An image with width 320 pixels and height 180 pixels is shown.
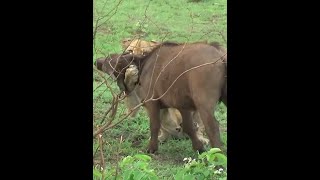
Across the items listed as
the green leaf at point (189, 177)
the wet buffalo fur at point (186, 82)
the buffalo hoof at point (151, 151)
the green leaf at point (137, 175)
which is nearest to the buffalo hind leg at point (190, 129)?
the wet buffalo fur at point (186, 82)

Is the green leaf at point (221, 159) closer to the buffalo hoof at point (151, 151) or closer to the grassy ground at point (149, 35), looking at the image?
the grassy ground at point (149, 35)

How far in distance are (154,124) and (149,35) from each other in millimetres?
2700

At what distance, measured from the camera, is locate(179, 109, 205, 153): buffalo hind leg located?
20.9 ft

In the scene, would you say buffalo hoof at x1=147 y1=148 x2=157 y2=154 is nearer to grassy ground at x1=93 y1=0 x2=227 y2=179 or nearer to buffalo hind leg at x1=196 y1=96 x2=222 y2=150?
grassy ground at x1=93 y1=0 x2=227 y2=179

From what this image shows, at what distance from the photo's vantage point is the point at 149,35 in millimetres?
8914

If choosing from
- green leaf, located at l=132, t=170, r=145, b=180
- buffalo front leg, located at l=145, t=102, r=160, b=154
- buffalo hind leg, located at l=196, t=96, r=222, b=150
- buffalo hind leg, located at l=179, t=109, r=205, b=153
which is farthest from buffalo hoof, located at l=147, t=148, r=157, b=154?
green leaf, located at l=132, t=170, r=145, b=180

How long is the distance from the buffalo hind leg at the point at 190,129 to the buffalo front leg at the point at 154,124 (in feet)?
0.71

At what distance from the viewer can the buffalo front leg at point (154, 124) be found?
6352 mm

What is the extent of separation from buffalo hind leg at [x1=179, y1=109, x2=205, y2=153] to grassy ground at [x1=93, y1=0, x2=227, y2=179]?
7cm

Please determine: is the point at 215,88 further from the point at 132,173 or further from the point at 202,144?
the point at 132,173

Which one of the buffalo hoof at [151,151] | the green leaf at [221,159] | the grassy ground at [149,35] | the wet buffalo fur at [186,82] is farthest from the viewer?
the buffalo hoof at [151,151]
